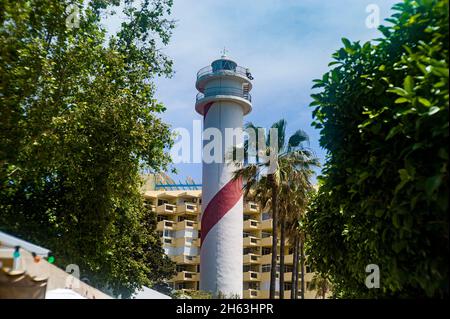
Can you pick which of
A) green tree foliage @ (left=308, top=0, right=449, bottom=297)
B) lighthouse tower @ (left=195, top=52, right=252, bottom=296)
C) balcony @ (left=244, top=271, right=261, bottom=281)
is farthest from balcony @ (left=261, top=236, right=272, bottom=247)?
green tree foliage @ (left=308, top=0, right=449, bottom=297)

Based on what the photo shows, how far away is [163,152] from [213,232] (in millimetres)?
12467

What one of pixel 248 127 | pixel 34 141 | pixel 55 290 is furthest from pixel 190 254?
pixel 55 290

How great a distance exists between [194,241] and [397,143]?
191ft

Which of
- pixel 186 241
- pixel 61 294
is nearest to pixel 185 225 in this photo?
pixel 186 241

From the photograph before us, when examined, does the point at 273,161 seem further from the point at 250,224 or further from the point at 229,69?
the point at 250,224

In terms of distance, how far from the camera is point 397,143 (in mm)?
7133

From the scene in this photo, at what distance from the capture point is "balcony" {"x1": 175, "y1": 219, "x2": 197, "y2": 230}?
63.8m

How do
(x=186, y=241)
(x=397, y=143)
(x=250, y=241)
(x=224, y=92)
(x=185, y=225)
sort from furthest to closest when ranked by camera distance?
(x=185, y=225)
(x=186, y=241)
(x=250, y=241)
(x=224, y=92)
(x=397, y=143)

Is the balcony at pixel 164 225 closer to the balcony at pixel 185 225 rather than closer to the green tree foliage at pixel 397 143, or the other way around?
the balcony at pixel 185 225

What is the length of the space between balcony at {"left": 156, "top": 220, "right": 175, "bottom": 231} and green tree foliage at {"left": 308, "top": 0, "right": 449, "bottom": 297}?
184 feet

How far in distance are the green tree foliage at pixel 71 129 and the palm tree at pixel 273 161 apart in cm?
671

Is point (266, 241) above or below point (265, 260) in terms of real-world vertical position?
above

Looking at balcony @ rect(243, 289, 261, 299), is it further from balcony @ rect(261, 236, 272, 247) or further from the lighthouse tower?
the lighthouse tower

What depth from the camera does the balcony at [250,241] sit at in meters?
60.8
